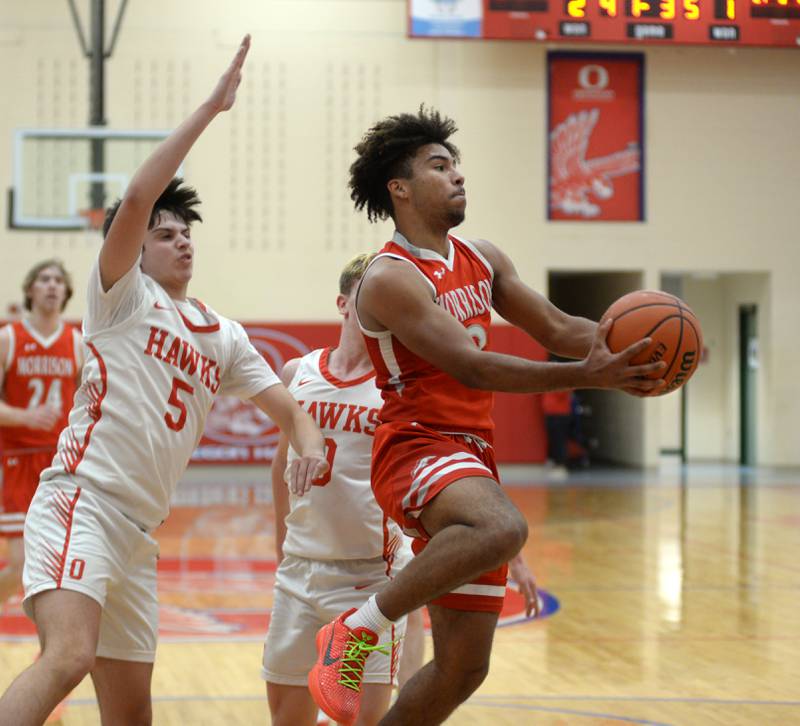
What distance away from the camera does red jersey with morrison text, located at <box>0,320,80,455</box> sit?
663 centimetres

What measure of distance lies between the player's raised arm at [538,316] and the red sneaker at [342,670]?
1.11 metres

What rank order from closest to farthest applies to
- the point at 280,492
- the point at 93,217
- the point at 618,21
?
the point at 280,492, the point at 618,21, the point at 93,217

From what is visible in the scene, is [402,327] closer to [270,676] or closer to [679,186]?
[270,676]

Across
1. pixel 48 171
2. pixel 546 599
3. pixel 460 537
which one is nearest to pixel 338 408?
pixel 460 537

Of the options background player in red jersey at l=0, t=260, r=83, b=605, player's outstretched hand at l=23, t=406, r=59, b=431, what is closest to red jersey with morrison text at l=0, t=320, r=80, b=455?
background player in red jersey at l=0, t=260, r=83, b=605

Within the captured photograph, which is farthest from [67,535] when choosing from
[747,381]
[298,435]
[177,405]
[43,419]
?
[747,381]

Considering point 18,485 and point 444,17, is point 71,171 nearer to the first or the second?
point 444,17

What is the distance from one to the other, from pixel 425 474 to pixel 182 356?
0.83m

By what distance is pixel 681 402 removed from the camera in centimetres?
2042

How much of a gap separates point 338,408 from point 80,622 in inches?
49.4

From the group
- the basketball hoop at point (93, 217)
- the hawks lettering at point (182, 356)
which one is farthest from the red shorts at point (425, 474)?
the basketball hoop at point (93, 217)

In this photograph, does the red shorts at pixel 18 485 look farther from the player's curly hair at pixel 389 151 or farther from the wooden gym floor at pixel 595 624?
the player's curly hair at pixel 389 151

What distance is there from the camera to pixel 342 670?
3.35 m

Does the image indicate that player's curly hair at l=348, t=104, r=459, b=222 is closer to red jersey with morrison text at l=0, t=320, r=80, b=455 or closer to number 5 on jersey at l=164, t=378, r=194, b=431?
number 5 on jersey at l=164, t=378, r=194, b=431
